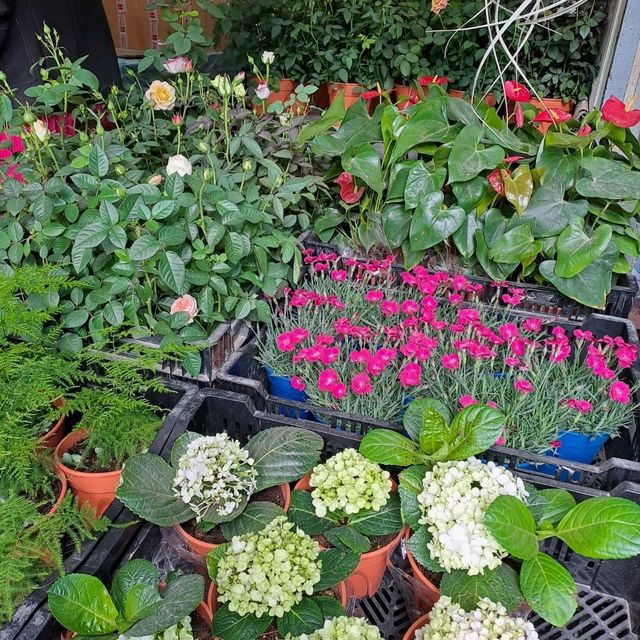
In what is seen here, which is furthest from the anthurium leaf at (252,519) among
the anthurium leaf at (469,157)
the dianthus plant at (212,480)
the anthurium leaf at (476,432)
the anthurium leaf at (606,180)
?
the anthurium leaf at (606,180)

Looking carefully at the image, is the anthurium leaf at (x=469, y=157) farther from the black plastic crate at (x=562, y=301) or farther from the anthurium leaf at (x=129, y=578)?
the anthurium leaf at (x=129, y=578)

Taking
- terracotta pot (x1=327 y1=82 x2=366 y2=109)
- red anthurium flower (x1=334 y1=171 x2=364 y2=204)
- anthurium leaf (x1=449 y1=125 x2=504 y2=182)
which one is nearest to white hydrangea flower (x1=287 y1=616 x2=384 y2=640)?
anthurium leaf (x1=449 y1=125 x2=504 y2=182)

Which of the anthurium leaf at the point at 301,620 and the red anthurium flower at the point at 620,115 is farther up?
the red anthurium flower at the point at 620,115

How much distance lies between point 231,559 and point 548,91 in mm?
3332

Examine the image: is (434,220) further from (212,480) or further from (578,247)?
(212,480)

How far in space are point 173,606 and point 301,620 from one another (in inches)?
7.1

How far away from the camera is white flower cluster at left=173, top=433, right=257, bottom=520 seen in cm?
93

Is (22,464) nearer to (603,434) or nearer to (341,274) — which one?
(341,274)

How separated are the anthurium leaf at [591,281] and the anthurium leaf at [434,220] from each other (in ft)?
0.86

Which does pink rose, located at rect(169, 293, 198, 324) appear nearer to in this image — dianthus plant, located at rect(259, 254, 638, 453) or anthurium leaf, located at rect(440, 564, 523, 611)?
dianthus plant, located at rect(259, 254, 638, 453)

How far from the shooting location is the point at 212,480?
0.94 meters

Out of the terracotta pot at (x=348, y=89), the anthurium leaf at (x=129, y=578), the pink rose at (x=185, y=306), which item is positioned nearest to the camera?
the anthurium leaf at (x=129, y=578)

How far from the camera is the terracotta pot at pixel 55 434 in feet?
3.80

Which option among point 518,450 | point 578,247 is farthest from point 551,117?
point 518,450
